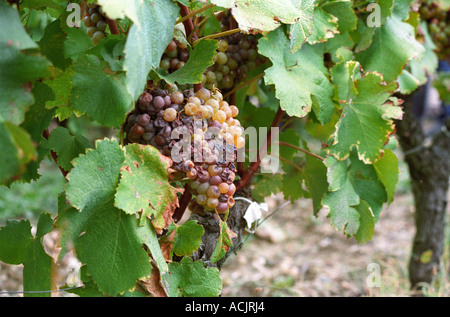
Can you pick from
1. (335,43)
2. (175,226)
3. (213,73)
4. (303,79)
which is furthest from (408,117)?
(175,226)

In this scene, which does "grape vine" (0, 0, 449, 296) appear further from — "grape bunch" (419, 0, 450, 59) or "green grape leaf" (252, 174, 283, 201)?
"grape bunch" (419, 0, 450, 59)

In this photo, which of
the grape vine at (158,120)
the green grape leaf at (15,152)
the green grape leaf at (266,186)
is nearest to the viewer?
the green grape leaf at (15,152)

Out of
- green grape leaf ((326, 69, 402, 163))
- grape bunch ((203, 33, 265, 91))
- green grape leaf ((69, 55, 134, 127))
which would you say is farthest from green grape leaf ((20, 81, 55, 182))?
green grape leaf ((326, 69, 402, 163))

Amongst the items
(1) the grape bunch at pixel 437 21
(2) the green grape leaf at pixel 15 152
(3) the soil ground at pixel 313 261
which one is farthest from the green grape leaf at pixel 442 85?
(2) the green grape leaf at pixel 15 152

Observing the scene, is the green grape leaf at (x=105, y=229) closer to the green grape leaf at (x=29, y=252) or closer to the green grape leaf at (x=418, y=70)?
the green grape leaf at (x=29, y=252)

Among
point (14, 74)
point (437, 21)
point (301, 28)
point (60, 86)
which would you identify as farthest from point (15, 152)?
point (437, 21)
